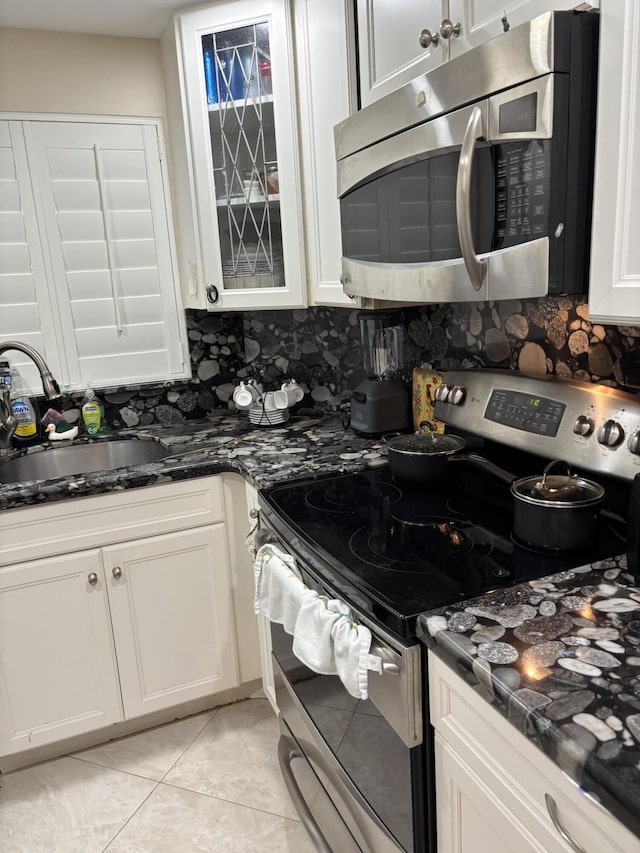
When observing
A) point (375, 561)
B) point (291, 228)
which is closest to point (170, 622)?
point (375, 561)

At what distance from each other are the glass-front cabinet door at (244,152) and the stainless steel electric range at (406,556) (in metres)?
0.72

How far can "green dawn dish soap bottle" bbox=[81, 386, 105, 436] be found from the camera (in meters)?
2.39

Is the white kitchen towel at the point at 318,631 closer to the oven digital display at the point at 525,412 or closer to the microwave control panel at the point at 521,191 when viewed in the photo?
the oven digital display at the point at 525,412

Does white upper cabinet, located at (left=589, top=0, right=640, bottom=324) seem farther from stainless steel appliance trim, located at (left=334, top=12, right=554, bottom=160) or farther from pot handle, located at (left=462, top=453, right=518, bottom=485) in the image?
pot handle, located at (left=462, top=453, right=518, bottom=485)

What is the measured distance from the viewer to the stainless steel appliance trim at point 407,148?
47.4 inches

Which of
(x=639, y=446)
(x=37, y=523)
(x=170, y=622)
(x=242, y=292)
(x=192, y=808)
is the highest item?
(x=242, y=292)

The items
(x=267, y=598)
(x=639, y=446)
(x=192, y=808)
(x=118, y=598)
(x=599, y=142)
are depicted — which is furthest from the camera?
(x=118, y=598)

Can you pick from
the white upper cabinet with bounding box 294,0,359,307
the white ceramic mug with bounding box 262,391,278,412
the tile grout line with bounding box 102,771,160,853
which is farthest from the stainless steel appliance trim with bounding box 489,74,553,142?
the tile grout line with bounding box 102,771,160,853

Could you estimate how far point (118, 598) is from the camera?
1.99m

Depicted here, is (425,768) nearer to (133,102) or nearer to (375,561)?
(375,561)

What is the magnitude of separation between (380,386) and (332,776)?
3.50 ft

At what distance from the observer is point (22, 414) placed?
2.27 meters

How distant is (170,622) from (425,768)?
3.81ft

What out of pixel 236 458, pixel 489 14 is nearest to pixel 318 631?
pixel 236 458
